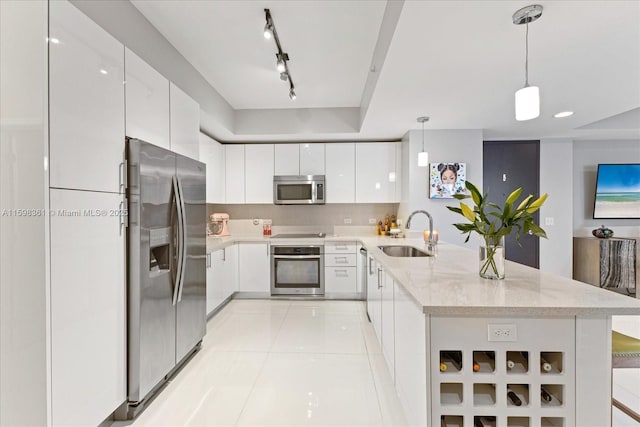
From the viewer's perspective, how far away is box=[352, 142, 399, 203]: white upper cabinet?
4402mm

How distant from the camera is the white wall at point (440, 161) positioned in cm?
386

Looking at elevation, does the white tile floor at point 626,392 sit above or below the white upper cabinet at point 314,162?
below

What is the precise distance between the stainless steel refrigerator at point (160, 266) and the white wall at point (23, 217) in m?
0.53

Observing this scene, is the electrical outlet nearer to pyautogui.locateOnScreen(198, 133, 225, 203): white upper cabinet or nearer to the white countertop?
the white countertop

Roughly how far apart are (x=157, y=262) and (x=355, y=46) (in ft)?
7.55

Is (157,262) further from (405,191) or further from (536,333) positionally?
(405,191)

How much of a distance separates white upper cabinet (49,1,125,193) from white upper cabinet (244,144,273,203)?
269cm

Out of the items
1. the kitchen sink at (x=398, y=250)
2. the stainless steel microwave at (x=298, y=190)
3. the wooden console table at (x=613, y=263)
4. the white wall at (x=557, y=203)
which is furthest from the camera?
the white wall at (x=557, y=203)

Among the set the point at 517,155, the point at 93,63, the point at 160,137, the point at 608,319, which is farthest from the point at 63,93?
the point at 517,155

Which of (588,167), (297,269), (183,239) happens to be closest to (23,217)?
(183,239)

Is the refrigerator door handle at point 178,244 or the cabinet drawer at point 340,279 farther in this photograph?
the cabinet drawer at point 340,279

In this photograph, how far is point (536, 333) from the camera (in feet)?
4.01

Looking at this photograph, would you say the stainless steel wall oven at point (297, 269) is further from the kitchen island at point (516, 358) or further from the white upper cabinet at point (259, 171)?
the kitchen island at point (516, 358)

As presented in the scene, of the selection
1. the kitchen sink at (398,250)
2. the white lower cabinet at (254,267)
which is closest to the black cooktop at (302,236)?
the white lower cabinet at (254,267)
